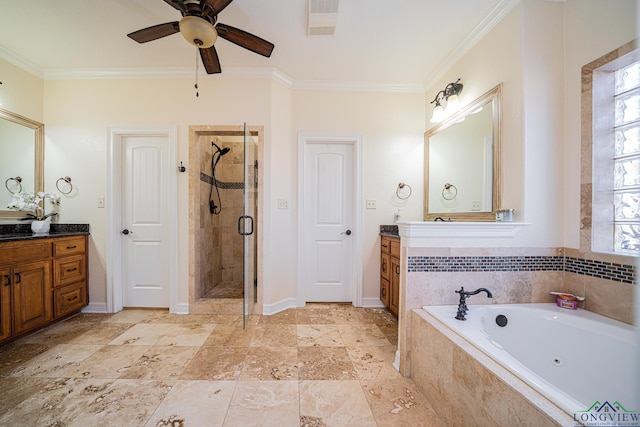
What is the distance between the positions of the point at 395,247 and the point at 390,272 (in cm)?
30

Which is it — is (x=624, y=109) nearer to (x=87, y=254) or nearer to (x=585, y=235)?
(x=585, y=235)

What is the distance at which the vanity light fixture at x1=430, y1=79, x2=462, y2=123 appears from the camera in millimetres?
2157

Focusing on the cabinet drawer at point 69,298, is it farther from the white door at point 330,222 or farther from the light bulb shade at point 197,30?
the light bulb shade at point 197,30

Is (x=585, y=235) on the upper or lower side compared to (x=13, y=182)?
lower

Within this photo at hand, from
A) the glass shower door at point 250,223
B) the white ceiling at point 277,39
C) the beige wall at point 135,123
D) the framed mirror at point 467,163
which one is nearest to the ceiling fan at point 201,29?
the white ceiling at point 277,39

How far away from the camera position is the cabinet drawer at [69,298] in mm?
2193

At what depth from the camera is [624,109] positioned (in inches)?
53.9

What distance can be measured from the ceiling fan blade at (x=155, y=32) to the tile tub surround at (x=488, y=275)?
2.15 metres

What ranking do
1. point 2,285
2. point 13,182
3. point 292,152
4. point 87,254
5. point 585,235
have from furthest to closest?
point 292,152, point 87,254, point 13,182, point 2,285, point 585,235

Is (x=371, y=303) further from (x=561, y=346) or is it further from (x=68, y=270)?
(x=68, y=270)

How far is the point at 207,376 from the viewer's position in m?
1.54

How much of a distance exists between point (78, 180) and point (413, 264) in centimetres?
346

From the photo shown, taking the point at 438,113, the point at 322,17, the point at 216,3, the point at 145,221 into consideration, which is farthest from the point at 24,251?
the point at 438,113

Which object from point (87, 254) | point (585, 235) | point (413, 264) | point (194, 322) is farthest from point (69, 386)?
point (585, 235)
